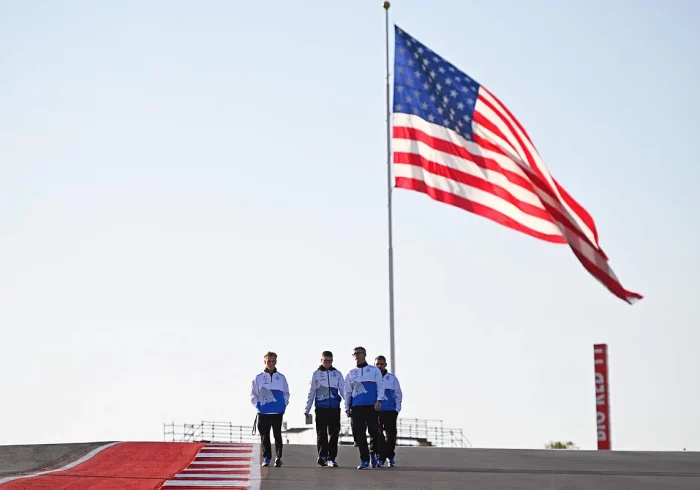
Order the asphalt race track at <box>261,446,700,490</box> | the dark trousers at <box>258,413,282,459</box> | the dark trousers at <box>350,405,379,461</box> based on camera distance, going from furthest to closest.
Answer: the dark trousers at <box>350,405,379,461</box> → the dark trousers at <box>258,413,282,459</box> → the asphalt race track at <box>261,446,700,490</box>

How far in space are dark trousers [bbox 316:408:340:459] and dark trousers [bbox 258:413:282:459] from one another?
0.66m

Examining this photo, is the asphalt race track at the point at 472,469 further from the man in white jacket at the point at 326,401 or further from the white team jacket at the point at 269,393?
the white team jacket at the point at 269,393

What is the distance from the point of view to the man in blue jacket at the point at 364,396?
20844 mm

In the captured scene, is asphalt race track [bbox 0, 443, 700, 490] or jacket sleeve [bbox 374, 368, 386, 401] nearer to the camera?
asphalt race track [bbox 0, 443, 700, 490]

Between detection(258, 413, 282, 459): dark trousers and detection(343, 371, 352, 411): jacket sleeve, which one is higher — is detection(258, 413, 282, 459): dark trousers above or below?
below

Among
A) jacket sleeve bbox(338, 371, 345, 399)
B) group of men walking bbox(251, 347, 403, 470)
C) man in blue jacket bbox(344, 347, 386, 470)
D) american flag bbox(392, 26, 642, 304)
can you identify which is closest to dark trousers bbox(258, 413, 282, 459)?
group of men walking bbox(251, 347, 403, 470)

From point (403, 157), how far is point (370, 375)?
7.76 meters

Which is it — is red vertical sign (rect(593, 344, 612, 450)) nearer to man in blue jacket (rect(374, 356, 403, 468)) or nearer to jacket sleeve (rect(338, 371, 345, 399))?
man in blue jacket (rect(374, 356, 403, 468))

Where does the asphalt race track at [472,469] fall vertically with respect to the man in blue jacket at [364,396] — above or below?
below

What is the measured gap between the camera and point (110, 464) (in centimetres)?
2022

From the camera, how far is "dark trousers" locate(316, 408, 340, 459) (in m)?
21.0

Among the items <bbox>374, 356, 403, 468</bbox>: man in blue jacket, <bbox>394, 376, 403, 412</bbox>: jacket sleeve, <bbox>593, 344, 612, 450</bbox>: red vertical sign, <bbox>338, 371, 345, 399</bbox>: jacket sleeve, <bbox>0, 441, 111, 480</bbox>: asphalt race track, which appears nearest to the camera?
<bbox>0, 441, 111, 480</bbox>: asphalt race track

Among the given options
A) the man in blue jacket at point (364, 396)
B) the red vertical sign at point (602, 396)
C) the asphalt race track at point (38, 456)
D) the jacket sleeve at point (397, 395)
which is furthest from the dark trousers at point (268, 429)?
the red vertical sign at point (602, 396)

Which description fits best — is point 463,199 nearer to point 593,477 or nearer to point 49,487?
point 593,477
